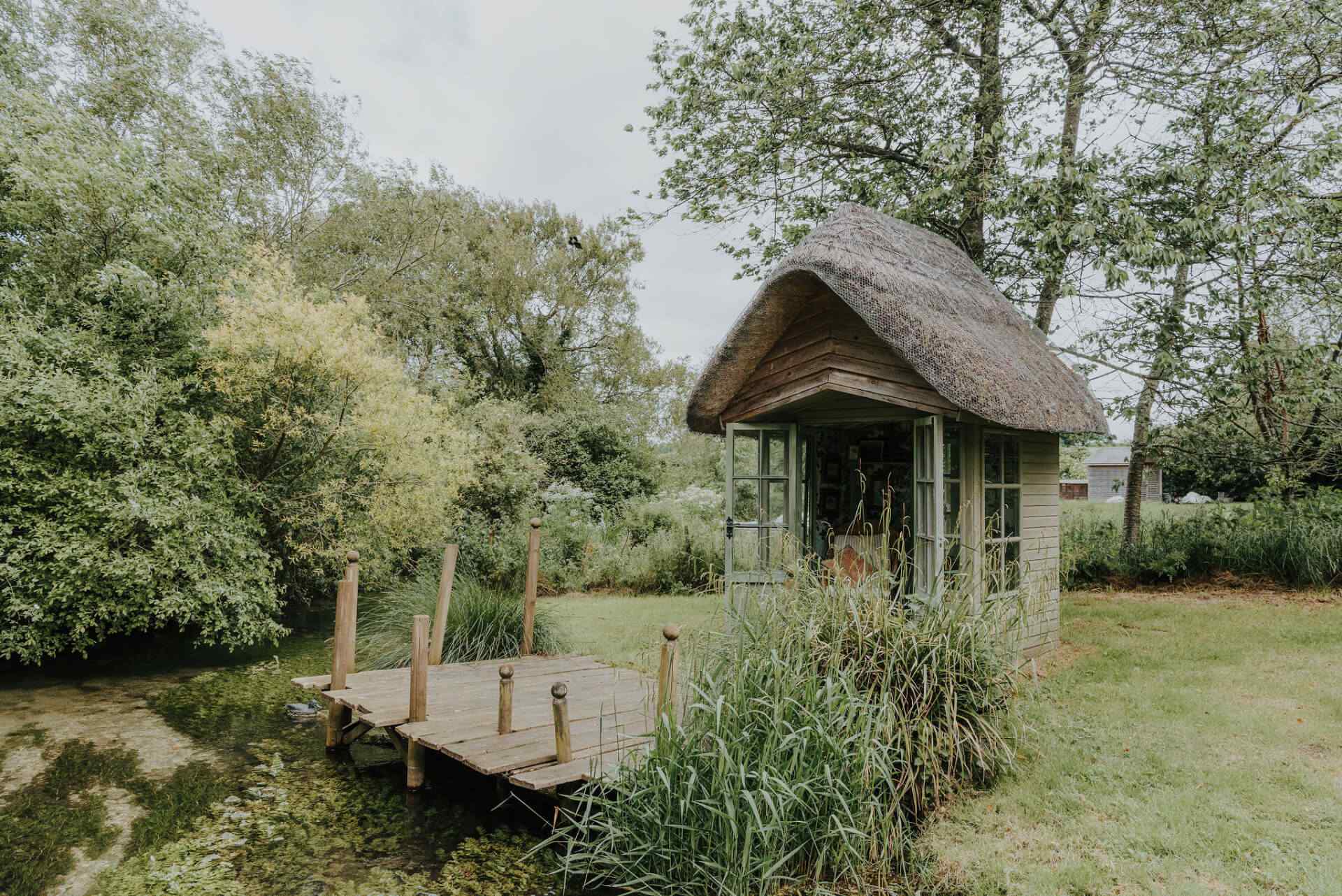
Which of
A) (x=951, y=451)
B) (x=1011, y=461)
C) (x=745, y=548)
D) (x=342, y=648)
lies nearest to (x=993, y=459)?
(x=1011, y=461)

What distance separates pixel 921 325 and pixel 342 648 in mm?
4775

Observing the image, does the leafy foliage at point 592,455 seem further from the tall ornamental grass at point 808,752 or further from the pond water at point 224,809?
the tall ornamental grass at point 808,752

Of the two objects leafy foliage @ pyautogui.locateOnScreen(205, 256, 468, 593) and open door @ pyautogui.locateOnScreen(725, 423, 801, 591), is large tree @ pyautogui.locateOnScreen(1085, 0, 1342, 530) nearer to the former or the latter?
open door @ pyautogui.locateOnScreen(725, 423, 801, 591)

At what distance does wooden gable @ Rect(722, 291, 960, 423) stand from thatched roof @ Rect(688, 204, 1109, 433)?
12 centimetres

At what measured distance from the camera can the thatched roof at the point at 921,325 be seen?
4.84 metres

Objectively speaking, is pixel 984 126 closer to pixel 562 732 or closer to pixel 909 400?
pixel 909 400

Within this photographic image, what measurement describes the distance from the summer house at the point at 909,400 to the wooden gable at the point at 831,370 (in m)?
0.01

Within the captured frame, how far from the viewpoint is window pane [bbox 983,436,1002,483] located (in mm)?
5809

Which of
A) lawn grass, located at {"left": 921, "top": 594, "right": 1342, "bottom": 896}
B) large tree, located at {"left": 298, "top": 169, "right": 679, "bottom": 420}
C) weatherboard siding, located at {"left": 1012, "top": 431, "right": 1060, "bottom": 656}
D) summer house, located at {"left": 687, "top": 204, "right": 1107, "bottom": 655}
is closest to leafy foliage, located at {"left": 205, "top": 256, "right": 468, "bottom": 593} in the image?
summer house, located at {"left": 687, "top": 204, "right": 1107, "bottom": 655}

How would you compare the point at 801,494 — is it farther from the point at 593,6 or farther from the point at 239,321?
the point at 593,6

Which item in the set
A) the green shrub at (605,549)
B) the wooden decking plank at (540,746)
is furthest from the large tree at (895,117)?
the wooden decking plank at (540,746)

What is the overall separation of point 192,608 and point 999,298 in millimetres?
8080

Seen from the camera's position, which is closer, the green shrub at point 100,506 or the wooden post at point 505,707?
the wooden post at point 505,707

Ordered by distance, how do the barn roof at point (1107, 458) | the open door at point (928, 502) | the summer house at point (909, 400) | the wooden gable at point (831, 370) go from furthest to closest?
the barn roof at point (1107, 458)
the wooden gable at point (831, 370)
the open door at point (928, 502)
the summer house at point (909, 400)
